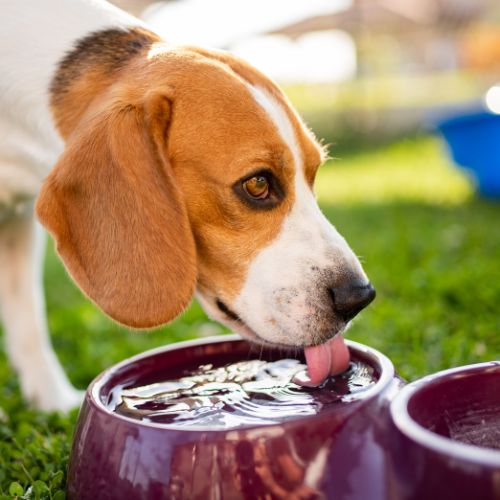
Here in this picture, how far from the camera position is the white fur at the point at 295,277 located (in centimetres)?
246

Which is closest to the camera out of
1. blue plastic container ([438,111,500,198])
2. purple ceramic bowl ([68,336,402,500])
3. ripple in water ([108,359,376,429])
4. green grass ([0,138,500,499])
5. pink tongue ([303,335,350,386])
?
purple ceramic bowl ([68,336,402,500])

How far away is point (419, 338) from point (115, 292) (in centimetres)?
162

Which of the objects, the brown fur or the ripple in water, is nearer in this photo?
the ripple in water

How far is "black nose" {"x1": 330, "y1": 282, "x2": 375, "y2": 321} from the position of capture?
2443mm

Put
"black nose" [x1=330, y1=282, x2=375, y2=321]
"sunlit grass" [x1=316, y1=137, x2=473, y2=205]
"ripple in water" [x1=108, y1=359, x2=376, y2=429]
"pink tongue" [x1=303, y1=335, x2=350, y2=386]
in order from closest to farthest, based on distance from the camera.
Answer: "ripple in water" [x1=108, y1=359, x2=376, y2=429] < "pink tongue" [x1=303, y1=335, x2=350, y2=386] < "black nose" [x1=330, y1=282, x2=375, y2=321] < "sunlit grass" [x1=316, y1=137, x2=473, y2=205]

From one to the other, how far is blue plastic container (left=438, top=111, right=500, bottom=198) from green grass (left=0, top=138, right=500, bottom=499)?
21 centimetres

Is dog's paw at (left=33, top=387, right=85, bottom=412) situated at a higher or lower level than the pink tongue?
lower

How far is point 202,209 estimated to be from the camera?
256 cm

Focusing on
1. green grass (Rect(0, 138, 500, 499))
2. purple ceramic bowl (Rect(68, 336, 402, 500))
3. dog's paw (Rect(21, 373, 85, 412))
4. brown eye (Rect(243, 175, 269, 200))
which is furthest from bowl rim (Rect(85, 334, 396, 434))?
dog's paw (Rect(21, 373, 85, 412))

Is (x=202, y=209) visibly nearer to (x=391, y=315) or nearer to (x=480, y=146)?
(x=391, y=315)

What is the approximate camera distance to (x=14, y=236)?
3.52 metres

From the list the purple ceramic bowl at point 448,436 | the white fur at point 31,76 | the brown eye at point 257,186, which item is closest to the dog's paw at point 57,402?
the white fur at point 31,76

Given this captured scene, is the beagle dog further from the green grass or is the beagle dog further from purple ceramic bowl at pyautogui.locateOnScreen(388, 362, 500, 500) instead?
the green grass

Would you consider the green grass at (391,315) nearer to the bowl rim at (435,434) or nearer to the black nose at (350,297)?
the black nose at (350,297)
